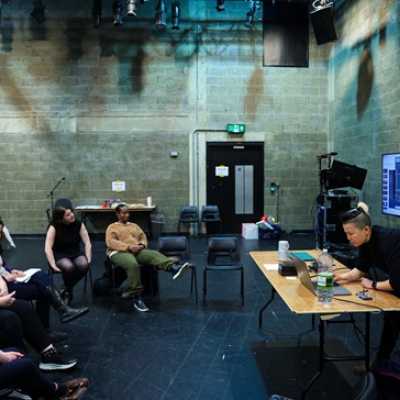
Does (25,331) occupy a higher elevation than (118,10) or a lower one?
lower

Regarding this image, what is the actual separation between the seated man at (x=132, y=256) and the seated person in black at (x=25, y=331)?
126cm

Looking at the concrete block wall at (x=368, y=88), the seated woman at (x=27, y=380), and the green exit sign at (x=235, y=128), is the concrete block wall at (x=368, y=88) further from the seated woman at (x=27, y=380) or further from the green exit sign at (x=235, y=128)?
the seated woman at (x=27, y=380)

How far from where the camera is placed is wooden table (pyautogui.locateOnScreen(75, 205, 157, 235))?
316 inches

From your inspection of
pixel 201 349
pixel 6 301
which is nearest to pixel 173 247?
pixel 201 349

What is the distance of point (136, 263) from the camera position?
13.8 feet

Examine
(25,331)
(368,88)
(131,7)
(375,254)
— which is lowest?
(25,331)

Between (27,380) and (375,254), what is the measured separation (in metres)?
2.11

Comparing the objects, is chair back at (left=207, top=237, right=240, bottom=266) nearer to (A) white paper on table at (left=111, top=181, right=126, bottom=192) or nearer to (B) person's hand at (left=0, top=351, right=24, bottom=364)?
(B) person's hand at (left=0, top=351, right=24, bottom=364)

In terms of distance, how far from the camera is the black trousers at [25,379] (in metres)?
2.03

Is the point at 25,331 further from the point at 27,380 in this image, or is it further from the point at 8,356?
the point at 27,380

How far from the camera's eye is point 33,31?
825 cm

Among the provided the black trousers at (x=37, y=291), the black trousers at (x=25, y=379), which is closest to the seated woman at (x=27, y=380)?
the black trousers at (x=25, y=379)

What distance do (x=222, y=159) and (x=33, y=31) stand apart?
4.51m

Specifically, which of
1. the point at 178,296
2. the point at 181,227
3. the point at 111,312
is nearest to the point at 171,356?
the point at 111,312
